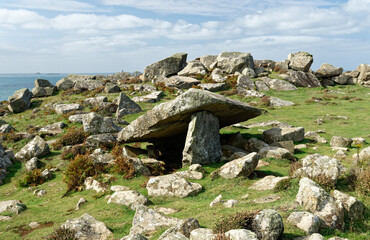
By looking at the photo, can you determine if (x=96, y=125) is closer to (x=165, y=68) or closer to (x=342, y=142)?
(x=342, y=142)

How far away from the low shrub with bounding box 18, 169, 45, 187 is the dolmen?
5511 millimetres

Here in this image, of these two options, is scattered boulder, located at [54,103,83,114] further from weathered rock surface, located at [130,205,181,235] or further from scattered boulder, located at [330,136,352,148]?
weathered rock surface, located at [130,205,181,235]

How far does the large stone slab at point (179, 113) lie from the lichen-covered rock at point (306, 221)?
8.66 m

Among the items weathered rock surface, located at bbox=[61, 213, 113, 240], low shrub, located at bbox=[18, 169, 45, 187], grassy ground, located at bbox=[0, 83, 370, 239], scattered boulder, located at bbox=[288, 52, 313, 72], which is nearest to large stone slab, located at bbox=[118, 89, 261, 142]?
grassy ground, located at bbox=[0, 83, 370, 239]

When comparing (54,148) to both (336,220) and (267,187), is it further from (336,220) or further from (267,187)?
(336,220)

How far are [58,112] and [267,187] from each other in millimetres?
31317

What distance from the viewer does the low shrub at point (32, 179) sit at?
59.5 ft

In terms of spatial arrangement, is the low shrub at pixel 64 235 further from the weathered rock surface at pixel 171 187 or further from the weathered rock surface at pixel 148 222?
the weathered rock surface at pixel 171 187

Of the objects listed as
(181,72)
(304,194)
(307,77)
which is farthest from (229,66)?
(304,194)

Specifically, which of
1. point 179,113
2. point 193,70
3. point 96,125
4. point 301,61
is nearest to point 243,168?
point 179,113

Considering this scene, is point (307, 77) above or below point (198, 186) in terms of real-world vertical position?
above

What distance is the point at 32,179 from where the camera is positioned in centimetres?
1841

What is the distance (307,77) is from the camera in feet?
163

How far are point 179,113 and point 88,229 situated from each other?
816cm
